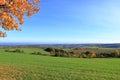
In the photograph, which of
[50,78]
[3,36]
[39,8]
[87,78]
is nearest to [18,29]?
[3,36]

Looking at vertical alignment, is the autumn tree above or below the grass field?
above

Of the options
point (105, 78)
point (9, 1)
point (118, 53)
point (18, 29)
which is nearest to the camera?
point (9, 1)

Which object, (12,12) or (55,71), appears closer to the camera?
(12,12)

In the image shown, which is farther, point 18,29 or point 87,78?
point 87,78

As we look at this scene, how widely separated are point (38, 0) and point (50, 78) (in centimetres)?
773

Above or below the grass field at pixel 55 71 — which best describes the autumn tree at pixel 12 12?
above

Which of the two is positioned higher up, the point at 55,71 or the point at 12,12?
the point at 12,12

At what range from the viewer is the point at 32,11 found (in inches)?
930

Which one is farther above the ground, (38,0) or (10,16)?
(38,0)

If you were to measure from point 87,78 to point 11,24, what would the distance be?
9796 millimetres

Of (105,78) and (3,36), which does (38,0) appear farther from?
(105,78)

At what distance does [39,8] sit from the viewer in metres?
24.0

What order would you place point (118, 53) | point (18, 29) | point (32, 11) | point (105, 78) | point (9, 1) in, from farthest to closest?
point (118, 53), point (105, 78), point (32, 11), point (18, 29), point (9, 1)

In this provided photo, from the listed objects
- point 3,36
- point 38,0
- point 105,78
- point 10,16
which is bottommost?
point 105,78
